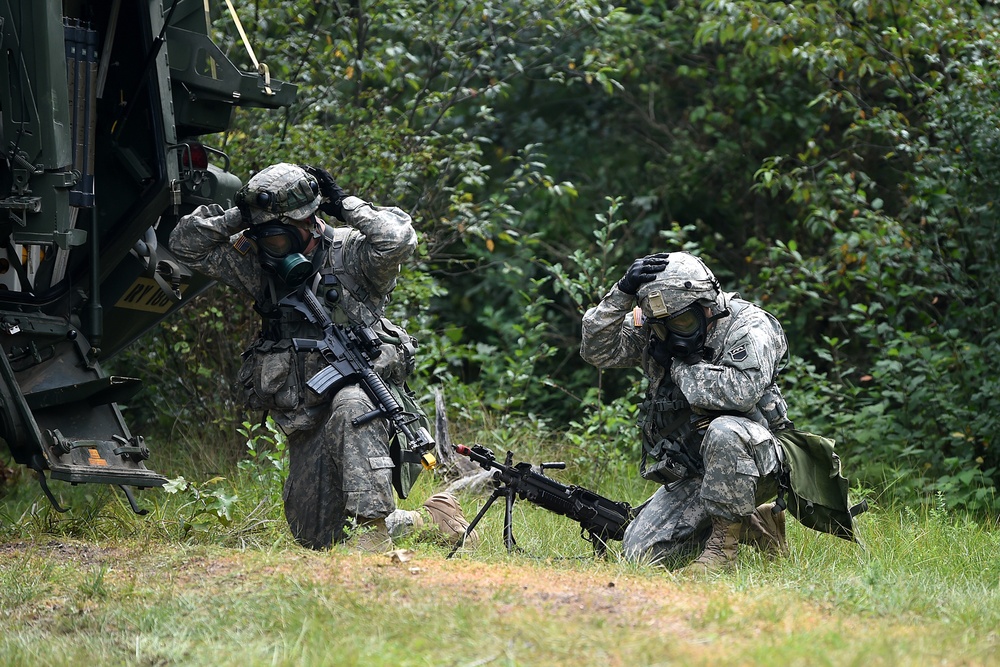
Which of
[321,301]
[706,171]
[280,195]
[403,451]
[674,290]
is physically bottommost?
[706,171]

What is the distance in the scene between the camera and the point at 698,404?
5098mm

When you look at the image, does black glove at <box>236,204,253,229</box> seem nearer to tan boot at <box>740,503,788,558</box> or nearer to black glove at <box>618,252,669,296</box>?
black glove at <box>618,252,669,296</box>

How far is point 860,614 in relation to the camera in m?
3.88

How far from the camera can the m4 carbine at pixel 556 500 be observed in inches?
205

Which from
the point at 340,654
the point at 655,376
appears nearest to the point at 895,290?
the point at 655,376

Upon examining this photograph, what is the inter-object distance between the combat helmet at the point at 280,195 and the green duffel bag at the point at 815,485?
2.38 metres

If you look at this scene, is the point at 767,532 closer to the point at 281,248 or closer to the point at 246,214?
the point at 281,248

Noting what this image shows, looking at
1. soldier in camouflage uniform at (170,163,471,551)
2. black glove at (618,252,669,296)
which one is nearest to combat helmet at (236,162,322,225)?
soldier in camouflage uniform at (170,163,471,551)

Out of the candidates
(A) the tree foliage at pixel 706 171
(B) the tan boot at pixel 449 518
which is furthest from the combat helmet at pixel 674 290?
(A) the tree foliage at pixel 706 171

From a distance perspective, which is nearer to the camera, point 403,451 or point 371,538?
point 371,538

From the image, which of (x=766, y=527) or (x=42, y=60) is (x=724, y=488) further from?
(x=42, y=60)

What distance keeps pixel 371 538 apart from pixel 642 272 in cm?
165

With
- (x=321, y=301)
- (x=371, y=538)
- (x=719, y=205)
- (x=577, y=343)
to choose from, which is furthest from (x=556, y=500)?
(x=719, y=205)

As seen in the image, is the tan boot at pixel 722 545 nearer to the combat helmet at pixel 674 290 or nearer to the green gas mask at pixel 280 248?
the combat helmet at pixel 674 290
